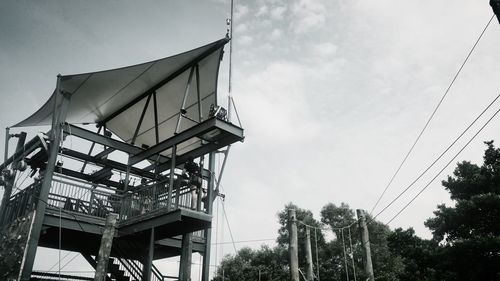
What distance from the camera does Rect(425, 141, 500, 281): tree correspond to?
2134 centimetres

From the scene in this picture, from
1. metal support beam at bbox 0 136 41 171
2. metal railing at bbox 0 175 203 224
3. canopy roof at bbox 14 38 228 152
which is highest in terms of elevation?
canopy roof at bbox 14 38 228 152

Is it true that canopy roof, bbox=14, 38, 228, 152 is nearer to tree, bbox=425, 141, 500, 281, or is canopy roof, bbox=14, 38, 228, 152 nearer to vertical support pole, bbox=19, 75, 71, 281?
vertical support pole, bbox=19, 75, 71, 281

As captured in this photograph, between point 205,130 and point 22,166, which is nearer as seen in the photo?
point 205,130

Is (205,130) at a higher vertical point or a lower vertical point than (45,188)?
higher

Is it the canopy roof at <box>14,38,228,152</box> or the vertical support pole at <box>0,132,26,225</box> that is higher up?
the canopy roof at <box>14,38,228,152</box>

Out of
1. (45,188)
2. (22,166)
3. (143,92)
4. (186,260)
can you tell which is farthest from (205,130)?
(22,166)

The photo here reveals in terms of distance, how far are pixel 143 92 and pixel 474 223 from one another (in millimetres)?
23621

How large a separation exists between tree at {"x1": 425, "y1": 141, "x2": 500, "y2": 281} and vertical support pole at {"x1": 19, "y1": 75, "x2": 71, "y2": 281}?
76.7 feet

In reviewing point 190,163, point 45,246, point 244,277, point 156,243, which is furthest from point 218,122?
Result: point 244,277

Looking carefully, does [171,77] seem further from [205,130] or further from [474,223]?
[474,223]

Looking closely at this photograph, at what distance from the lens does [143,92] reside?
1446 centimetres

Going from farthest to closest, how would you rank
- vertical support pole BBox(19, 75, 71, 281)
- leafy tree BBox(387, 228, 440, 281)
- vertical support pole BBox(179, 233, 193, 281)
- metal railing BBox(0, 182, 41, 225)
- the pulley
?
leafy tree BBox(387, 228, 440, 281)
the pulley
metal railing BBox(0, 182, 41, 225)
vertical support pole BBox(179, 233, 193, 281)
vertical support pole BBox(19, 75, 71, 281)

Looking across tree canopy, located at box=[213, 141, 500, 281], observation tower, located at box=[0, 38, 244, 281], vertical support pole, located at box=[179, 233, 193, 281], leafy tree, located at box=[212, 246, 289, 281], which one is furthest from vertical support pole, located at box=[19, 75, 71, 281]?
leafy tree, located at box=[212, 246, 289, 281]

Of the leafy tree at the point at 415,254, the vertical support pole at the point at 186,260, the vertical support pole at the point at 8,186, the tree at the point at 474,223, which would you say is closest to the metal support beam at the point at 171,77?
the vertical support pole at the point at 8,186
